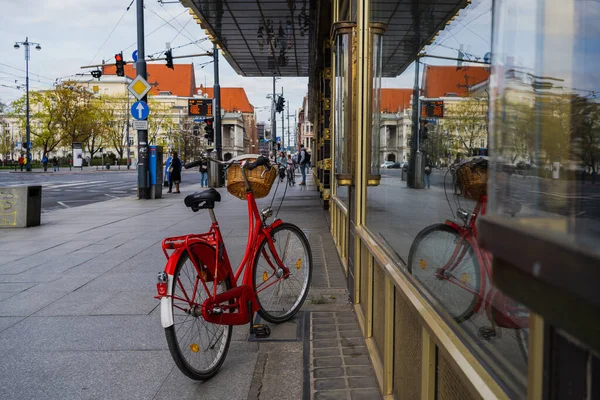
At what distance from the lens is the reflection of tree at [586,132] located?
2.51ft

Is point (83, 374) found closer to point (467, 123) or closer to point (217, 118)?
point (467, 123)

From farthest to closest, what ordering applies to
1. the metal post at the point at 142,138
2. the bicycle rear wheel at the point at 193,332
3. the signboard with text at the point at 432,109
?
the metal post at the point at 142,138, the bicycle rear wheel at the point at 193,332, the signboard with text at the point at 432,109

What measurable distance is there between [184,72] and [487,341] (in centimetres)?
12205

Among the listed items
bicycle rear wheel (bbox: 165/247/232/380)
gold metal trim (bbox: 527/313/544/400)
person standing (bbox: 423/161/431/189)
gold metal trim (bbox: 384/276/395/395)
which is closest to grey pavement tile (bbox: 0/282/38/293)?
bicycle rear wheel (bbox: 165/247/232/380)

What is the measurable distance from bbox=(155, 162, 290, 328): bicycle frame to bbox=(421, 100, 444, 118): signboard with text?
5.64 feet

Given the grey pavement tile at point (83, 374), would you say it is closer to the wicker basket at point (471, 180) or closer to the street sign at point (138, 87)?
the wicker basket at point (471, 180)

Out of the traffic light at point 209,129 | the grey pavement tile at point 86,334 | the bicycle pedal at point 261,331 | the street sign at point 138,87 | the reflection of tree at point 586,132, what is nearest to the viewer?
the reflection of tree at point 586,132

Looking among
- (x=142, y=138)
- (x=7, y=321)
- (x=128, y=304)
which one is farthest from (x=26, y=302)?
(x=142, y=138)

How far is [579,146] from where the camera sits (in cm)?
77

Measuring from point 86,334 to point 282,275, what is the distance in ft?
4.99

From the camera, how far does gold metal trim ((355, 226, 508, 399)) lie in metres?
1.35

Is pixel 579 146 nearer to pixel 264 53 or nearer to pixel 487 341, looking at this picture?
pixel 487 341

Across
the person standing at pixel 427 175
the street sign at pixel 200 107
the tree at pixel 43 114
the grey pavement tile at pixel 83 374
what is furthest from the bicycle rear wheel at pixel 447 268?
the tree at pixel 43 114

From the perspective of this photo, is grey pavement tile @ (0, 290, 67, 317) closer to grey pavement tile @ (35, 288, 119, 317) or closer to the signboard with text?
grey pavement tile @ (35, 288, 119, 317)
